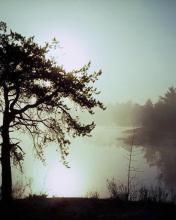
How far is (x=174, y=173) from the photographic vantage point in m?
48.3

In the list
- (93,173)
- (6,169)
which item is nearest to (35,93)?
(6,169)

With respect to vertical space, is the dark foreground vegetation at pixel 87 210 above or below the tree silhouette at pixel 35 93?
below

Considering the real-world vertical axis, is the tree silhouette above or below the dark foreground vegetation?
above

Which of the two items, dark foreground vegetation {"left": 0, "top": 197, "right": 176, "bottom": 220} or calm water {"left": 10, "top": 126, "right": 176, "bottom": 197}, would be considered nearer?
dark foreground vegetation {"left": 0, "top": 197, "right": 176, "bottom": 220}

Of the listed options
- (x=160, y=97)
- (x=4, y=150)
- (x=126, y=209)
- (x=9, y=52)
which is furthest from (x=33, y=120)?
(x=160, y=97)

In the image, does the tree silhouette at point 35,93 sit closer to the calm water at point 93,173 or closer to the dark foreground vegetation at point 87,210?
the dark foreground vegetation at point 87,210

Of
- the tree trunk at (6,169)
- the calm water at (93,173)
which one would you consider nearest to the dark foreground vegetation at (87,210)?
the tree trunk at (6,169)

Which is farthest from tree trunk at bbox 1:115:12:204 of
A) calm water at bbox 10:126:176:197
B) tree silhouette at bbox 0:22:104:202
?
calm water at bbox 10:126:176:197

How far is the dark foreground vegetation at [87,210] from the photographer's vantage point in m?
15.9

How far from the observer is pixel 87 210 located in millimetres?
17078

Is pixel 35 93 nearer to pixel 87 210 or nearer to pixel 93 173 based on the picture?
pixel 87 210

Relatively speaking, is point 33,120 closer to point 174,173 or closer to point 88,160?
point 174,173

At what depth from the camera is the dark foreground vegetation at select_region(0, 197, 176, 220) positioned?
52.0 feet

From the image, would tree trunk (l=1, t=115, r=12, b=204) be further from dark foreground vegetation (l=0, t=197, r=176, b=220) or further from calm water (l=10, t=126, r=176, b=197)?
calm water (l=10, t=126, r=176, b=197)
